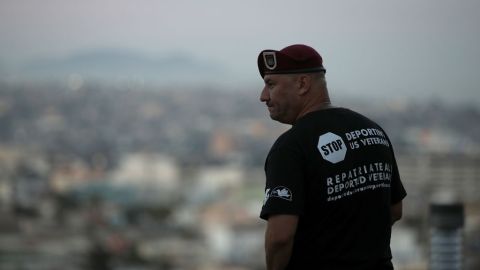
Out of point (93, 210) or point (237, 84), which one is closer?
point (93, 210)

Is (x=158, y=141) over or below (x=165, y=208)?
over

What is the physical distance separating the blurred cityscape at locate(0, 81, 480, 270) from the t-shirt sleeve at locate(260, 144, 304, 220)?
52.5ft

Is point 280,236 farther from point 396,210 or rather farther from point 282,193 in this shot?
point 396,210

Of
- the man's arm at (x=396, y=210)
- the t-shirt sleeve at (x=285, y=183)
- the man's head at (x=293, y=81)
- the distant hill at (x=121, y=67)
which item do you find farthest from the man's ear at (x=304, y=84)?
the distant hill at (x=121, y=67)

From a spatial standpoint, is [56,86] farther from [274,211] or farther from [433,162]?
[274,211]

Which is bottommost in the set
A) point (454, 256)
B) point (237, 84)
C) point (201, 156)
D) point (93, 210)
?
point (454, 256)

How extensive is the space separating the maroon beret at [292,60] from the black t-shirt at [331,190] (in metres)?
0.06

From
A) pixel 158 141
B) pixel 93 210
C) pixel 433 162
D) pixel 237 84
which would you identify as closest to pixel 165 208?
pixel 93 210

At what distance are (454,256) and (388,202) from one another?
0.98m

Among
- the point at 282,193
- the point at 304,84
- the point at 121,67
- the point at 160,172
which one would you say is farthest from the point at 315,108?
the point at 121,67

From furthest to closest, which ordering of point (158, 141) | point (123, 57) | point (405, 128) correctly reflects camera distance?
point (123, 57), point (158, 141), point (405, 128)

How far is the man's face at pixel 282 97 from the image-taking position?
1.23m

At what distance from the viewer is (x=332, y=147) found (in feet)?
3.89

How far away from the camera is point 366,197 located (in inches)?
48.1
